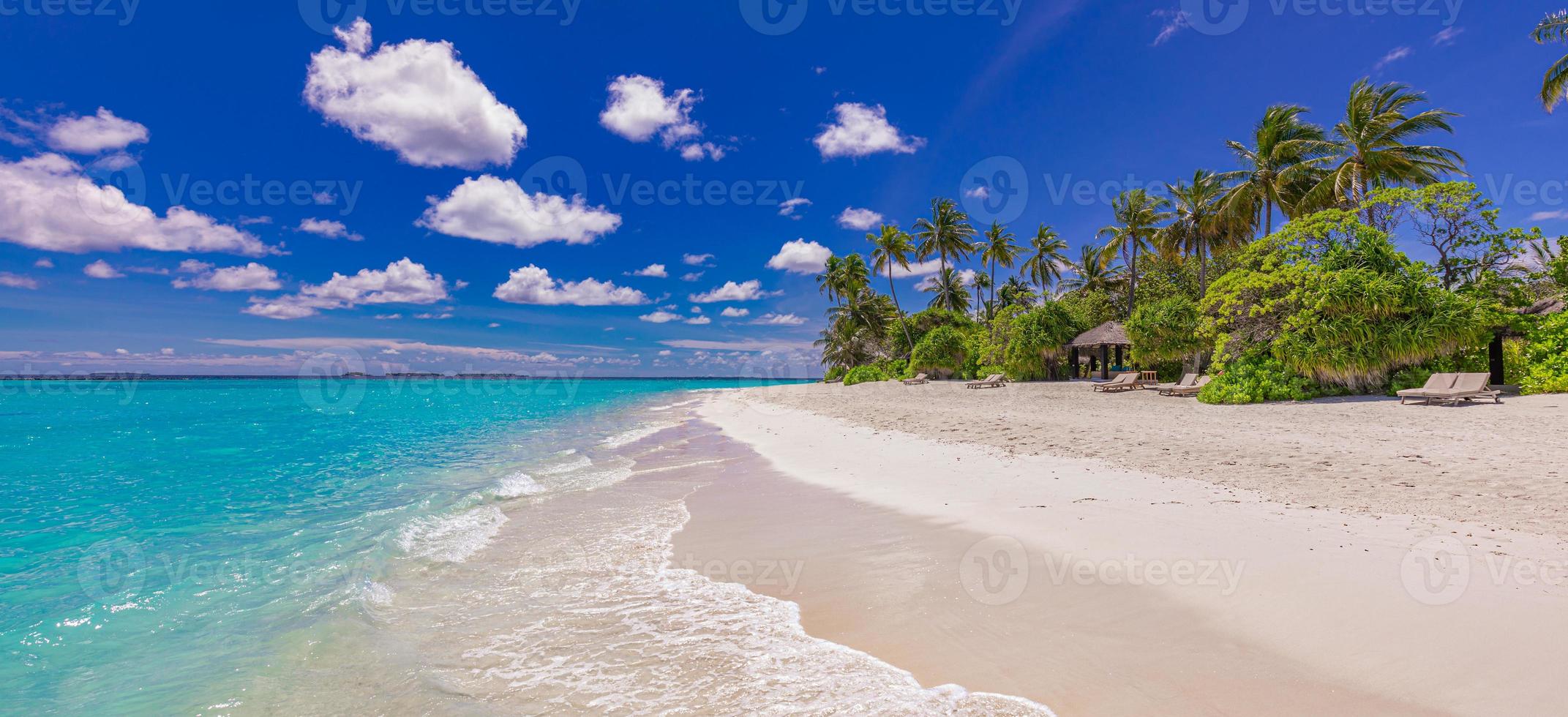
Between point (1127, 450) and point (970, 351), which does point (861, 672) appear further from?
point (970, 351)

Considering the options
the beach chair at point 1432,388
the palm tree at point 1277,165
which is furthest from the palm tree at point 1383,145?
the beach chair at point 1432,388

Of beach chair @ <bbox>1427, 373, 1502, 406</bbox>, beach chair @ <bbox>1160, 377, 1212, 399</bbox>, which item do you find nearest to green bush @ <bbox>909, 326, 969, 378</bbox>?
beach chair @ <bbox>1160, 377, 1212, 399</bbox>

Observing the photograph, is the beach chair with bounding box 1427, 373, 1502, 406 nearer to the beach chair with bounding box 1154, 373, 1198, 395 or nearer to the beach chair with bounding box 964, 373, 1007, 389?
the beach chair with bounding box 1154, 373, 1198, 395

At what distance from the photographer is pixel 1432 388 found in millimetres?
13492

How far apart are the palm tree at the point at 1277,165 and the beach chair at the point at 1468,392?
15.9 m

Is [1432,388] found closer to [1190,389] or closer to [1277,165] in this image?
[1190,389]

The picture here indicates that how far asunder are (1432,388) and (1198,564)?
1482 cm

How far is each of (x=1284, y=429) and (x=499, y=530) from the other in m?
14.0

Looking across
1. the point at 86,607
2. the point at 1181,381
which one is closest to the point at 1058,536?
the point at 86,607

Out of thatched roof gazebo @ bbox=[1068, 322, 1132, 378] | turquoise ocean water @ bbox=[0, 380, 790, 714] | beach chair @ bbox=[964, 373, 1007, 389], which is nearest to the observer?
turquoise ocean water @ bbox=[0, 380, 790, 714]

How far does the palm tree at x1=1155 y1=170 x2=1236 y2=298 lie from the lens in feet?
97.3

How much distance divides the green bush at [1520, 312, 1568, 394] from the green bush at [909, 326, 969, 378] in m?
27.0

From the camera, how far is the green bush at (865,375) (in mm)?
46812

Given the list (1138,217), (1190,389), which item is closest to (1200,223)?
(1138,217)
